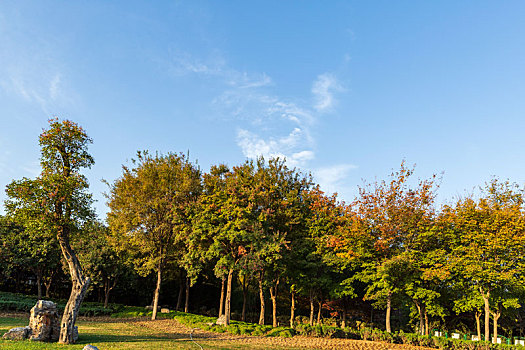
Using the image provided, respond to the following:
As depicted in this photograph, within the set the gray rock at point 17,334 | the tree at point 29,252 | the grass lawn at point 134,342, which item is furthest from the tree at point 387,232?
the tree at point 29,252

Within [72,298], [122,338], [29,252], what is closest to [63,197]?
[72,298]

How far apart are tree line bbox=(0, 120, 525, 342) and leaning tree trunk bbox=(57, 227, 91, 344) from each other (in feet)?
0.24

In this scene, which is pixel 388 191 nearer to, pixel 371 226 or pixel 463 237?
pixel 371 226

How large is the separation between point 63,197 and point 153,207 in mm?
14650

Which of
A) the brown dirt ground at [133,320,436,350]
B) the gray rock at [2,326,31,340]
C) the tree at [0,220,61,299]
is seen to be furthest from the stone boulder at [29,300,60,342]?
the tree at [0,220,61,299]

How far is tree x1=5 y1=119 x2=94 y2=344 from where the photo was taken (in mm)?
16250

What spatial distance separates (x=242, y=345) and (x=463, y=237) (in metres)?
18.2

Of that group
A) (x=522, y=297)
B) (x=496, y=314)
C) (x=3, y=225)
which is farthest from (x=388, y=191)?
(x=3, y=225)

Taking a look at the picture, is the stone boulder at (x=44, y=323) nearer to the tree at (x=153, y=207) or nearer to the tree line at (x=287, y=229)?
the tree line at (x=287, y=229)

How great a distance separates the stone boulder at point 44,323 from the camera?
16141mm

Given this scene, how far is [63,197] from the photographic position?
16.8 meters

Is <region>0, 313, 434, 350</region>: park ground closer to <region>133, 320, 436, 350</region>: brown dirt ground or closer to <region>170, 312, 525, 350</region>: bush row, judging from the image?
<region>133, 320, 436, 350</region>: brown dirt ground

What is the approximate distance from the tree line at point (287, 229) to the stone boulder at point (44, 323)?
1.32 metres

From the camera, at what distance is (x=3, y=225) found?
136 ft
